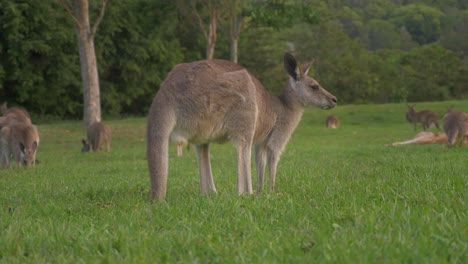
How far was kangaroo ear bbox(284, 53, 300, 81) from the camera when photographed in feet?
24.6

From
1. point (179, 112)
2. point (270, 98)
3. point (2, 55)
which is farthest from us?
point (2, 55)

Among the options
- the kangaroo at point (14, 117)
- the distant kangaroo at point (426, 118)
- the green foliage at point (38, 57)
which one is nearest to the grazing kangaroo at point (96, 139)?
the kangaroo at point (14, 117)

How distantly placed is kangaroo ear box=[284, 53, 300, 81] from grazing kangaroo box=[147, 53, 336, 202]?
26mm

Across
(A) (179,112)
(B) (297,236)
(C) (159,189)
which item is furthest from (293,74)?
(B) (297,236)

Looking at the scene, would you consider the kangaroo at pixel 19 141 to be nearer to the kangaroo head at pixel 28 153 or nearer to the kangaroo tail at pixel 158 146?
the kangaroo head at pixel 28 153

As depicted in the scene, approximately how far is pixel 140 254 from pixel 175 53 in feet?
143

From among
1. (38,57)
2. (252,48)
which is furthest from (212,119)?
(252,48)

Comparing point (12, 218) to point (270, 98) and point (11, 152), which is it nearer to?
point (270, 98)

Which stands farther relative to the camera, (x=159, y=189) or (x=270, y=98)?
(x=270, y=98)

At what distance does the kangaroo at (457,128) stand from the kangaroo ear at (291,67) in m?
7.17

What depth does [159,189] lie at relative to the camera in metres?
5.73

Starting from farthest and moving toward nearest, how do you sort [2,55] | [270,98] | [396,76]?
[396,76]
[2,55]
[270,98]

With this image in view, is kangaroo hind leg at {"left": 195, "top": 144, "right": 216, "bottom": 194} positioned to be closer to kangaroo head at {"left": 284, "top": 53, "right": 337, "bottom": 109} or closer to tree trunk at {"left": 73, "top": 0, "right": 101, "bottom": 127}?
kangaroo head at {"left": 284, "top": 53, "right": 337, "bottom": 109}

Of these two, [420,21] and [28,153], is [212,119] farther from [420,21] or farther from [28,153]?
[420,21]
